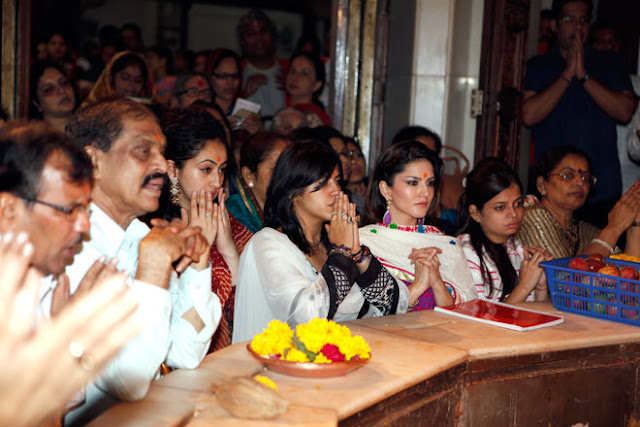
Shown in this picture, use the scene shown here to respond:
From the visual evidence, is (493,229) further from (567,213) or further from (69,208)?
(69,208)

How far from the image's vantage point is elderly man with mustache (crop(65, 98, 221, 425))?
1.99m

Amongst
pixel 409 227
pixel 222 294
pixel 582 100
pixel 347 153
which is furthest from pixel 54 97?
pixel 582 100

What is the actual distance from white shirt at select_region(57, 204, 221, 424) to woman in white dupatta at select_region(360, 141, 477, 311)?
142 cm

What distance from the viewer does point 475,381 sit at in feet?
8.14

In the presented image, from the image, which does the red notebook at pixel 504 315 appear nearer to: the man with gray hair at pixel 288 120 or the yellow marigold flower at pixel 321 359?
the yellow marigold flower at pixel 321 359

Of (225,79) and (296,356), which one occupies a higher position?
(225,79)

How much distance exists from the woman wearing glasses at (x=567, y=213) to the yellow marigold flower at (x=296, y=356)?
99.4 inches

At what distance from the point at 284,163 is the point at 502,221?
141cm

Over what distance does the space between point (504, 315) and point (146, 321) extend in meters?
1.55

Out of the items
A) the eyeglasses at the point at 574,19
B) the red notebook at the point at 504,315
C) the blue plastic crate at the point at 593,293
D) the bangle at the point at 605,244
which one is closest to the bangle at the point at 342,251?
the red notebook at the point at 504,315

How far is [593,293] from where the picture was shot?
123 inches

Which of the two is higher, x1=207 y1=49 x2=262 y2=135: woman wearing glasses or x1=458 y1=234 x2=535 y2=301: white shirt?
x1=207 y1=49 x2=262 y2=135: woman wearing glasses

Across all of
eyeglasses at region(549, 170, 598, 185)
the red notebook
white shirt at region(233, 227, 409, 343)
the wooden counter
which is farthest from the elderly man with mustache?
eyeglasses at region(549, 170, 598, 185)

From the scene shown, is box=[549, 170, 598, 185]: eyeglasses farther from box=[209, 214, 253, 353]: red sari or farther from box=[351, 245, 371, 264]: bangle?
box=[209, 214, 253, 353]: red sari
